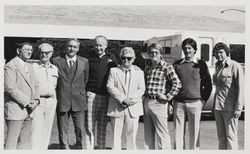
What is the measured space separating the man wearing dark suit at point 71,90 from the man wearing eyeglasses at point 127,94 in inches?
13.0

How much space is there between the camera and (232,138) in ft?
14.3

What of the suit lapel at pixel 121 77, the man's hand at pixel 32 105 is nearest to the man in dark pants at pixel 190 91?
the suit lapel at pixel 121 77

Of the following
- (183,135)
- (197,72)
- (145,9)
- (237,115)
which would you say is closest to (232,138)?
(237,115)

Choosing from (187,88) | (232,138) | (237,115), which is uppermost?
(187,88)

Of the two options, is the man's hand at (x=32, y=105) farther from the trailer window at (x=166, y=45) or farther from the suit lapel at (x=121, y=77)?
the trailer window at (x=166, y=45)

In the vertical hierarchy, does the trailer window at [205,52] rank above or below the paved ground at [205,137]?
above

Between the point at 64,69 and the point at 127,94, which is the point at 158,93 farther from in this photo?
the point at 64,69

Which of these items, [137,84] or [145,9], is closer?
[137,84]

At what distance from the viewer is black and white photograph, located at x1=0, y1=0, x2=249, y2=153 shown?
4172 millimetres

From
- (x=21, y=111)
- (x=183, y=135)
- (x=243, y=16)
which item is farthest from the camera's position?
(x=243, y=16)

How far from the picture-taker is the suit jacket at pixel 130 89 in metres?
4.17

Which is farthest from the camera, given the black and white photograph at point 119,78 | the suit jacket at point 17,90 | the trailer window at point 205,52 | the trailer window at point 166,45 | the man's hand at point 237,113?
the trailer window at point 205,52

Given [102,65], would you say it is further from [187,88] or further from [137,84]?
[187,88]

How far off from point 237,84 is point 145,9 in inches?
57.5
